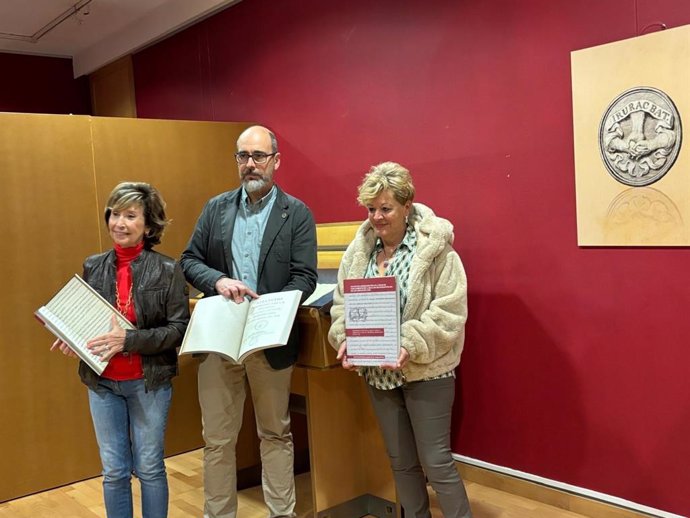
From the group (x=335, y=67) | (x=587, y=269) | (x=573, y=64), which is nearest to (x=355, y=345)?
(x=587, y=269)

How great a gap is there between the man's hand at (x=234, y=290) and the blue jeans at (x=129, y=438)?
38 cm

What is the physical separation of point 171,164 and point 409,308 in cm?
225

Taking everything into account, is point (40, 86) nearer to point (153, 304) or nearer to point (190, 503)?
point (190, 503)

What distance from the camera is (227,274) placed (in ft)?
8.81

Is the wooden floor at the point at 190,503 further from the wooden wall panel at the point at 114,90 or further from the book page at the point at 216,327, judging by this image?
the wooden wall panel at the point at 114,90

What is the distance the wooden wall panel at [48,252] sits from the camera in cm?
349

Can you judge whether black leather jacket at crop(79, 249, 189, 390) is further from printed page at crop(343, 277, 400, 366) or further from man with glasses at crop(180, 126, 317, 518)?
printed page at crop(343, 277, 400, 366)

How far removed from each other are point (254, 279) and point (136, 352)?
532 millimetres

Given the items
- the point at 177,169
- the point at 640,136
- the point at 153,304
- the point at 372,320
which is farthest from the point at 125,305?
the point at 640,136

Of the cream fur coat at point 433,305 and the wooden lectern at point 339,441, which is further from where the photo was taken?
the wooden lectern at point 339,441

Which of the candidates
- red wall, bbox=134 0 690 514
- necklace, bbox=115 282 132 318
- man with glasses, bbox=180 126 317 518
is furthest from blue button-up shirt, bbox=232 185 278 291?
red wall, bbox=134 0 690 514

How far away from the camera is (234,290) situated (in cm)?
250

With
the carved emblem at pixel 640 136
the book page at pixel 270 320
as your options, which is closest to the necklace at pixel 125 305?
the book page at pixel 270 320

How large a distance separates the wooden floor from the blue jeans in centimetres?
79
